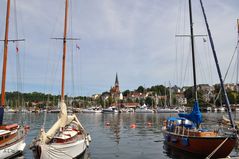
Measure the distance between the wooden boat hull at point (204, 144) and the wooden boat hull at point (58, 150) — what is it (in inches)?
365

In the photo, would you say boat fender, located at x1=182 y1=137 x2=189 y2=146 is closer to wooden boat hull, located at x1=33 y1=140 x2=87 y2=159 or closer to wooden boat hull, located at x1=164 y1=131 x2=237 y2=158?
wooden boat hull, located at x1=164 y1=131 x2=237 y2=158

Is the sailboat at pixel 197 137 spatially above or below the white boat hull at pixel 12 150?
above

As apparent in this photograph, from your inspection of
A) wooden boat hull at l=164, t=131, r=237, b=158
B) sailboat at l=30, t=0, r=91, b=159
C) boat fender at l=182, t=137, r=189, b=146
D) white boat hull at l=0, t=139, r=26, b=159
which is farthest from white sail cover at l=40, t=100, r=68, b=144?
wooden boat hull at l=164, t=131, r=237, b=158

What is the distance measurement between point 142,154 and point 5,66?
50.8 feet

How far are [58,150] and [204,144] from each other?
37.4 ft

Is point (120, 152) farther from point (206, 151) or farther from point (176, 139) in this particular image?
point (206, 151)

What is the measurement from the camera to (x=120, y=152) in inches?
1247

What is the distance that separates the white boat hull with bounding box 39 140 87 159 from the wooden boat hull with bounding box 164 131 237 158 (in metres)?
9.25

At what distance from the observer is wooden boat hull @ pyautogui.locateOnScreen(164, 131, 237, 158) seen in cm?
2316

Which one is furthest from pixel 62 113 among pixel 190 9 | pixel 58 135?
pixel 190 9

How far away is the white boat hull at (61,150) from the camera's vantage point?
2034cm

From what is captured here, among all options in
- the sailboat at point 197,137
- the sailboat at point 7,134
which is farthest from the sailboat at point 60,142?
the sailboat at point 197,137

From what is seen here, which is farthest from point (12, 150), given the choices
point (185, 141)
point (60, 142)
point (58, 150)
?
point (185, 141)

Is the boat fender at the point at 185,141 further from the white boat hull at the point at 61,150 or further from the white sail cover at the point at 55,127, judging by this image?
the white sail cover at the point at 55,127
